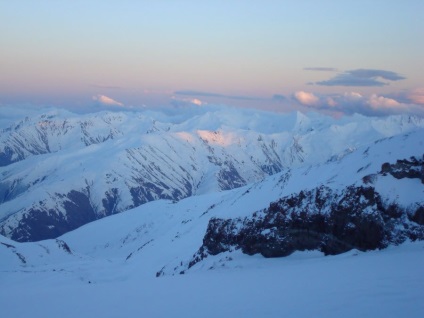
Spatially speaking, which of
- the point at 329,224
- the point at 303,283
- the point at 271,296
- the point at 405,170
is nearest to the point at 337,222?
the point at 329,224

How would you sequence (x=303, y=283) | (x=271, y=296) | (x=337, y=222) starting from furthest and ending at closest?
(x=337, y=222) < (x=303, y=283) < (x=271, y=296)

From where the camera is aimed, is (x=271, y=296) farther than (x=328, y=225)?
No

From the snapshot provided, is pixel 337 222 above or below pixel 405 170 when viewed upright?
below

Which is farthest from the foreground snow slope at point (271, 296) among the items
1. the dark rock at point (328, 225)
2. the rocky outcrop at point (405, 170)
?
the rocky outcrop at point (405, 170)

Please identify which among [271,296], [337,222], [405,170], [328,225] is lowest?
[328,225]

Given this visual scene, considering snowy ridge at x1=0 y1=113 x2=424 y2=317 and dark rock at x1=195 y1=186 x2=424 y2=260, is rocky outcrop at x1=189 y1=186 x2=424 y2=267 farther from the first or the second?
snowy ridge at x1=0 y1=113 x2=424 y2=317

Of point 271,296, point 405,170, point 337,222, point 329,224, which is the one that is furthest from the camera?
point 405,170

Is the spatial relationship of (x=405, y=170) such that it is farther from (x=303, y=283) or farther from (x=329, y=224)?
(x=303, y=283)

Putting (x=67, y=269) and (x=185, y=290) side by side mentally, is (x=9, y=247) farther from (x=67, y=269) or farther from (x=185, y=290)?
(x=185, y=290)

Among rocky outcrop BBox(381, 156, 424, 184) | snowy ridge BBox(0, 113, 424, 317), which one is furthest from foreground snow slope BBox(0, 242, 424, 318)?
rocky outcrop BBox(381, 156, 424, 184)
